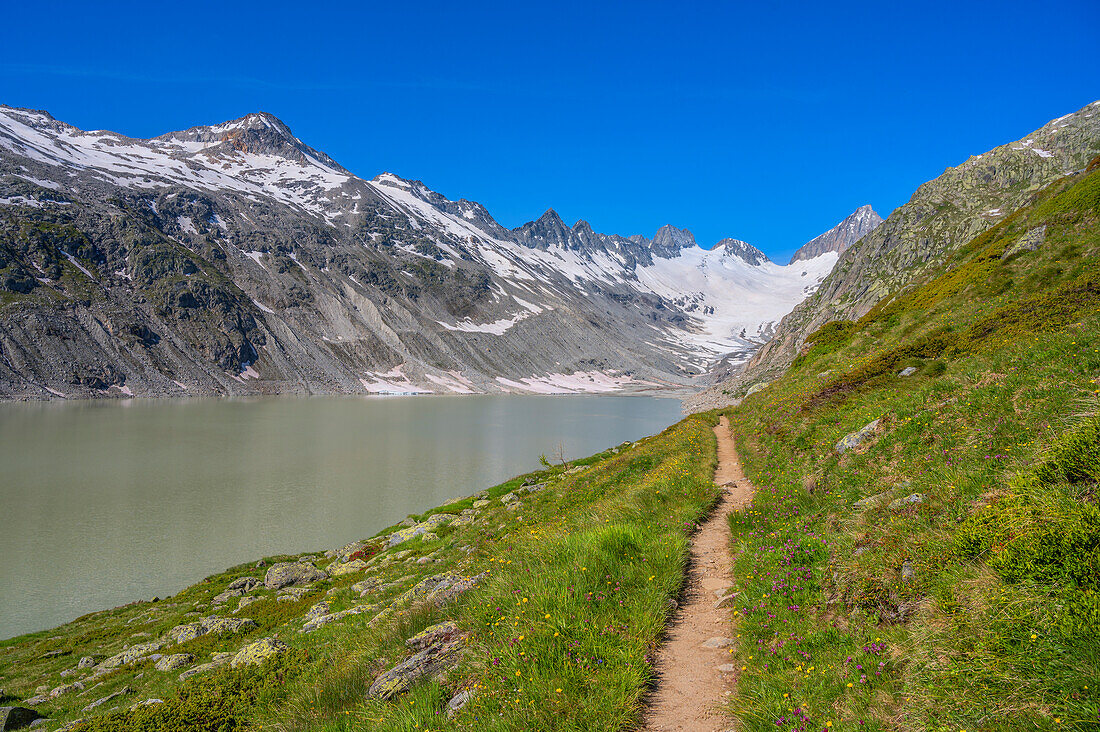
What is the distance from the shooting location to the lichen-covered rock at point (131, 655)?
16812mm

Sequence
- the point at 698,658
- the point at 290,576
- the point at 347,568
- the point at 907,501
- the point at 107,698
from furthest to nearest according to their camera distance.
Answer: the point at 347,568
the point at 290,576
the point at 107,698
the point at 907,501
the point at 698,658

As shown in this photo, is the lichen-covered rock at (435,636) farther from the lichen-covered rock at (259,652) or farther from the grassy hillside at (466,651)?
the lichen-covered rock at (259,652)

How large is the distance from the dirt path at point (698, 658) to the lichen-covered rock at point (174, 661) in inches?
621

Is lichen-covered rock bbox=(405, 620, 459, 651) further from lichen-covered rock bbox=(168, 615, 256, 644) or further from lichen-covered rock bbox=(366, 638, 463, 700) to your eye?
lichen-covered rock bbox=(168, 615, 256, 644)

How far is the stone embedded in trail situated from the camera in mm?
8375

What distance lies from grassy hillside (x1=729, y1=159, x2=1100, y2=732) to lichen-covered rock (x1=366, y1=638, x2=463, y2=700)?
4145 millimetres

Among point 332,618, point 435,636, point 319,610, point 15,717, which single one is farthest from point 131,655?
point 435,636

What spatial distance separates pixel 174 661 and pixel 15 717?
3.38m

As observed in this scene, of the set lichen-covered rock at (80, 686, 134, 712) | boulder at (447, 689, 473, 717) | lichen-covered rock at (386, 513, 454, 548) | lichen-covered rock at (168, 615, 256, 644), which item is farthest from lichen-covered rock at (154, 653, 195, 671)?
boulder at (447, 689, 473, 717)

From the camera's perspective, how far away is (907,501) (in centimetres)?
859

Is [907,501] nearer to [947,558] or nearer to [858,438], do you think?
[947,558]

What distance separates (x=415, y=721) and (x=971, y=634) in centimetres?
603

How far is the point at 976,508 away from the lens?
6.75 meters

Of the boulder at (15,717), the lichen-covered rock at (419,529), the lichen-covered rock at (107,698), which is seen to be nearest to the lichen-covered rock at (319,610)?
the lichen-covered rock at (107,698)
